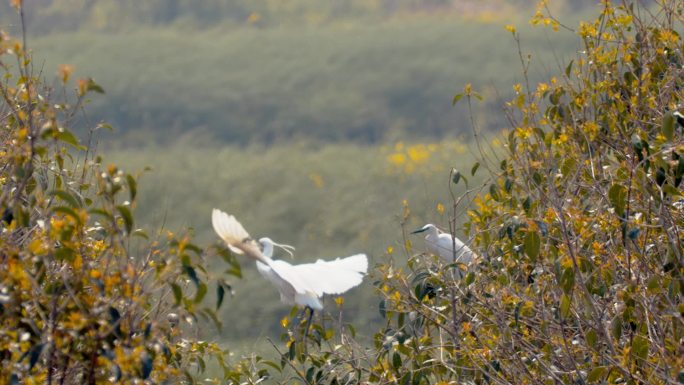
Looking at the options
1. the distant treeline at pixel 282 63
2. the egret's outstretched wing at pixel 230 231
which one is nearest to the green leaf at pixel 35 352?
the egret's outstretched wing at pixel 230 231

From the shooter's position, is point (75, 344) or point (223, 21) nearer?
point (75, 344)

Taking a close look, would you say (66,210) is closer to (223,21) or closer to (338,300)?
(338,300)

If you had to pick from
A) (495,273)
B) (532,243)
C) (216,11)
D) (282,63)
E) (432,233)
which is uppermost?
(532,243)

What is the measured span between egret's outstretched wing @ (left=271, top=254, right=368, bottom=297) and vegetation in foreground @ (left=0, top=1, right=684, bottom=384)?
0.18m

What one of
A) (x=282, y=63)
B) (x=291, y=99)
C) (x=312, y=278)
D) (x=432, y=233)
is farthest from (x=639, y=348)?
(x=282, y=63)

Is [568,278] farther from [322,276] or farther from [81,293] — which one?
[322,276]

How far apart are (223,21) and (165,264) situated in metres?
23.5

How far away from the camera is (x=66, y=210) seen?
7.39ft

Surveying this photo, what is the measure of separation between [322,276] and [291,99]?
16.8 metres

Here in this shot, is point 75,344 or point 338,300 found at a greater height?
point 75,344

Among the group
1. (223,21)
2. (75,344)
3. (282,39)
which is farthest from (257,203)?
(75,344)

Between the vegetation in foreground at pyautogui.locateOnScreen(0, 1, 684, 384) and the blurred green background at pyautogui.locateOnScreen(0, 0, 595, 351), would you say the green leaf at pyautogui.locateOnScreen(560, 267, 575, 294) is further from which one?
the blurred green background at pyautogui.locateOnScreen(0, 0, 595, 351)

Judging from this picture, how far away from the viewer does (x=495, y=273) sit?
383cm

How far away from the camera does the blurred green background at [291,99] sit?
15750mm
